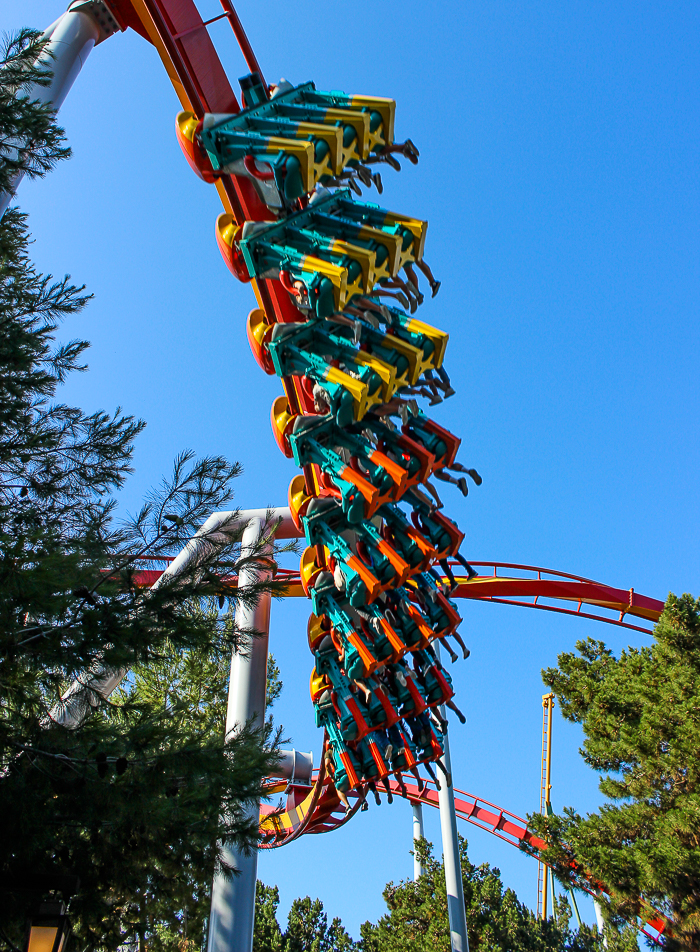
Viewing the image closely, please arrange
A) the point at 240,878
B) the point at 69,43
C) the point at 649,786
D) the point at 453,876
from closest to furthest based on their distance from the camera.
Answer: the point at 69,43, the point at 240,878, the point at 649,786, the point at 453,876

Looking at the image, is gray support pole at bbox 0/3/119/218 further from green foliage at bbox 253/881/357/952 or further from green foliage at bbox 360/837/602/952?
green foliage at bbox 253/881/357/952

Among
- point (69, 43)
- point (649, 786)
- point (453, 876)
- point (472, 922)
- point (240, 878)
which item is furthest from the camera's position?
point (472, 922)

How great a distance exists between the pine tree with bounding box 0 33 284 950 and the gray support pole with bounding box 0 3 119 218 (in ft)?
4.65

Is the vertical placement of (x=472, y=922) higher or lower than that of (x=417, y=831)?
lower

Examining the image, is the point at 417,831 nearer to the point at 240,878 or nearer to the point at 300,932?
the point at 300,932

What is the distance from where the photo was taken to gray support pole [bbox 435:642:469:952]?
10055mm

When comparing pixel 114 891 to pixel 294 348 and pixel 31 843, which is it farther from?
pixel 294 348

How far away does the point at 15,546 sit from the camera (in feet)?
10.9

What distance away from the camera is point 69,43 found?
595cm

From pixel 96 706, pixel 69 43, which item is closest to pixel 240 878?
pixel 96 706

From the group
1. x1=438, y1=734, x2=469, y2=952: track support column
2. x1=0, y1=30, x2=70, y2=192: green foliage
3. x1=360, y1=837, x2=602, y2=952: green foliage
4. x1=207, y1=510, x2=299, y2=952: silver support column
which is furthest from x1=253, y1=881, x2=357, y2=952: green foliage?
x1=0, y1=30, x2=70, y2=192: green foliage

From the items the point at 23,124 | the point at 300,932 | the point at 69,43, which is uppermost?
the point at 69,43

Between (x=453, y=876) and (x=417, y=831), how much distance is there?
4.35 meters

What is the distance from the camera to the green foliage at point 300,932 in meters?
13.6
